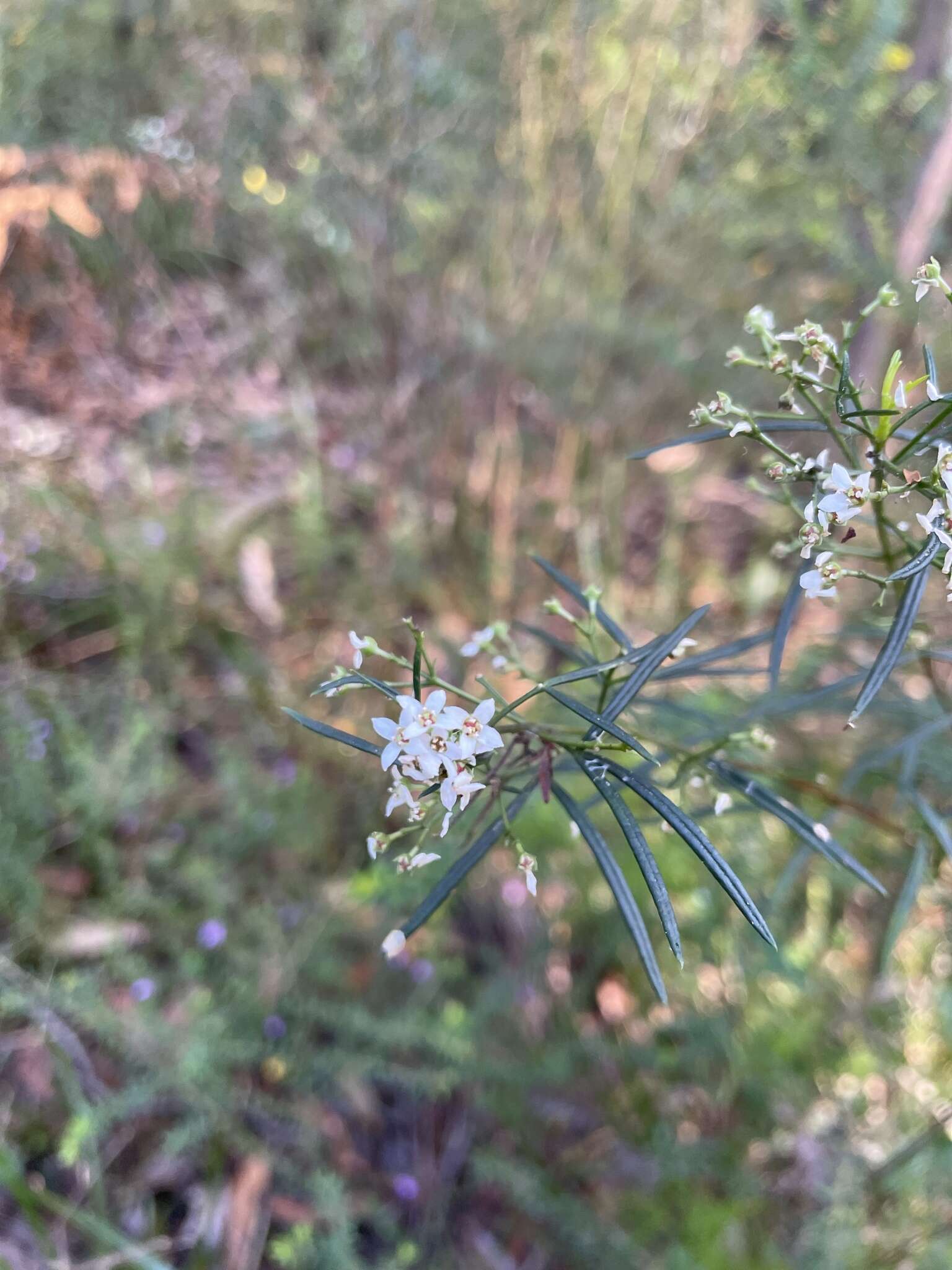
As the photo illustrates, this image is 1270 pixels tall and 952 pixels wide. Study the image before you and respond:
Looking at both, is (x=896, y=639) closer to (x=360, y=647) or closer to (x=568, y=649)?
(x=568, y=649)

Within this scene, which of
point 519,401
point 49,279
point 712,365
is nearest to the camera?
point 712,365

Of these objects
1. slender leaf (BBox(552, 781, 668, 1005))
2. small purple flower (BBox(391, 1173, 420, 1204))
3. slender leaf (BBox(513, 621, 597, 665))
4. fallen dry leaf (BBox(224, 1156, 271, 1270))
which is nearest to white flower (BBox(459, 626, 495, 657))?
slender leaf (BBox(513, 621, 597, 665))

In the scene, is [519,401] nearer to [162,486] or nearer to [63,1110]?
[162,486]

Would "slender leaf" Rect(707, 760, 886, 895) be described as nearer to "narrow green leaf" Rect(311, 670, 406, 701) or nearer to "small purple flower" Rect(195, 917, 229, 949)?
"narrow green leaf" Rect(311, 670, 406, 701)

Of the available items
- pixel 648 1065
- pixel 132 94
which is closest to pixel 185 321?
pixel 132 94

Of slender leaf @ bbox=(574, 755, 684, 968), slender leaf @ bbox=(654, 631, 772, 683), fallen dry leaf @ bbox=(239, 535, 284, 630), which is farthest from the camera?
fallen dry leaf @ bbox=(239, 535, 284, 630)

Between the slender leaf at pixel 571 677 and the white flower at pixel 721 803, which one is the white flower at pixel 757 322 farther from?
the white flower at pixel 721 803
